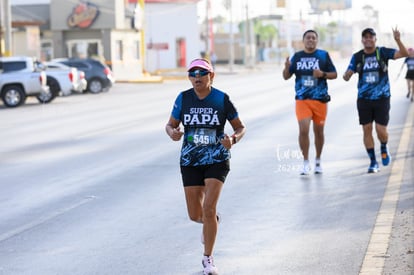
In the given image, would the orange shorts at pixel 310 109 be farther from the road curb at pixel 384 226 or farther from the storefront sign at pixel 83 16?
the storefront sign at pixel 83 16

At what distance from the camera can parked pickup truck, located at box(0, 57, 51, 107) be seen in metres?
33.0

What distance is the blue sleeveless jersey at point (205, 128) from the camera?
7.25 m

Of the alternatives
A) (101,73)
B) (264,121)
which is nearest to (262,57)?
(101,73)

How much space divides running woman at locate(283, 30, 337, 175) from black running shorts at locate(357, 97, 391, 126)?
48cm

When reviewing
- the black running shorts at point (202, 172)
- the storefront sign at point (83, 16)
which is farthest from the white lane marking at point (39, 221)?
the storefront sign at point (83, 16)

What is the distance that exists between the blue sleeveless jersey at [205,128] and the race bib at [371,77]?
533cm

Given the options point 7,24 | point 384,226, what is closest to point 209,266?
point 384,226

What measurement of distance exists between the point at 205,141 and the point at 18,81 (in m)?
26.7

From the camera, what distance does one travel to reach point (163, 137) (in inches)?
757

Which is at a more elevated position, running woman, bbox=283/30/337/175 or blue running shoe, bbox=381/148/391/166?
running woman, bbox=283/30/337/175

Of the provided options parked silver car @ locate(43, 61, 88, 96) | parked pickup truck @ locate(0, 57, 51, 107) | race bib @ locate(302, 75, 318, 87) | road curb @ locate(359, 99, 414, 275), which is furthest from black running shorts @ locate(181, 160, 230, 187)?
parked silver car @ locate(43, 61, 88, 96)

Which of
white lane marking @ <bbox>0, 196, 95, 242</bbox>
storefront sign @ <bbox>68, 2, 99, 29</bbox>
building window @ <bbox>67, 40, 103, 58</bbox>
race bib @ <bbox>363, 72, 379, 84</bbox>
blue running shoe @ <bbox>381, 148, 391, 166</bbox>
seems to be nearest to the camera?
white lane marking @ <bbox>0, 196, 95, 242</bbox>

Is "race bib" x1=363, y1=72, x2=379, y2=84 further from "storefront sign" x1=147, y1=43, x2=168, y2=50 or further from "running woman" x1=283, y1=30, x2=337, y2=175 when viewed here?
"storefront sign" x1=147, y1=43, x2=168, y2=50

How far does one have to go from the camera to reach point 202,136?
23.8ft
